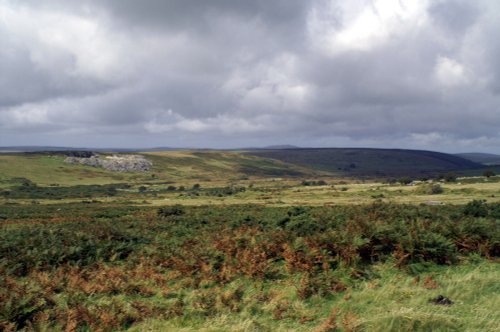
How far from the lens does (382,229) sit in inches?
412

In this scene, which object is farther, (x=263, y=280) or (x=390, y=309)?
(x=263, y=280)

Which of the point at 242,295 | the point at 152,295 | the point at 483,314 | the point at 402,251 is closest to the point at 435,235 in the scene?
the point at 402,251

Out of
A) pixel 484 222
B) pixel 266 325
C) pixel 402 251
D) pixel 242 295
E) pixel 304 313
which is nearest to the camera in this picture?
pixel 266 325

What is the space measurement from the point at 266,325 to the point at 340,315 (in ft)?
5.05

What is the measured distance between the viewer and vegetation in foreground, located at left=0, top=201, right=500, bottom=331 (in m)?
6.81

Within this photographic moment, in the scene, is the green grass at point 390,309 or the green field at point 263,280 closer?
the green grass at point 390,309

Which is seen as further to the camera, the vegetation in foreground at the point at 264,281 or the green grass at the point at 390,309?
the vegetation in foreground at the point at 264,281

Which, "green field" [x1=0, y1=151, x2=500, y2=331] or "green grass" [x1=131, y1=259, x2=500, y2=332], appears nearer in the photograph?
"green grass" [x1=131, y1=259, x2=500, y2=332]

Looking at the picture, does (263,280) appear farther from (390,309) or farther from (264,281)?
(390,309)

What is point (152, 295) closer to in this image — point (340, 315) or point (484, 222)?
point (340, 315)

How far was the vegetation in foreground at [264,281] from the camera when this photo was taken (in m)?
6.81

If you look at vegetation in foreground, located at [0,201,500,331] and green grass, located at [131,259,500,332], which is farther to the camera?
vegetation in foreground, located at [0,201,500,331]

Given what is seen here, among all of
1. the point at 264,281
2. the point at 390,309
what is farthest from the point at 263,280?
the point at 390,309

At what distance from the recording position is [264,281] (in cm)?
902
